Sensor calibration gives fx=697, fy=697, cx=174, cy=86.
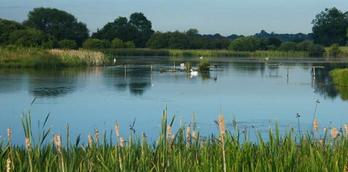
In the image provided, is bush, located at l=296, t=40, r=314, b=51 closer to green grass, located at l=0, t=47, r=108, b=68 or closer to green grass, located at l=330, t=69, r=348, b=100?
green grass, located at l=0, t=47, r=108, b=68

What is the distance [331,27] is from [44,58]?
244 ft

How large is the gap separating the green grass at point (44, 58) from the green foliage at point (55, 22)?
46.6 meters

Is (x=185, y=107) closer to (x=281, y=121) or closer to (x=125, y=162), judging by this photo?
(x=281, y=121)

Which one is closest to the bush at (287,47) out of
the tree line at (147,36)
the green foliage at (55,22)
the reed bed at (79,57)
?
the tree line at (147,36)

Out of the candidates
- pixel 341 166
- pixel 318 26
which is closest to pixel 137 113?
pixel 341 166

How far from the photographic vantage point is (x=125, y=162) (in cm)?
495

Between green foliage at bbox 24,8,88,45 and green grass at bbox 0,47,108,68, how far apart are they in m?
46.6

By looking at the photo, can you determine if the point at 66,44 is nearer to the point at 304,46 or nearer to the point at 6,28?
the point at 6,28

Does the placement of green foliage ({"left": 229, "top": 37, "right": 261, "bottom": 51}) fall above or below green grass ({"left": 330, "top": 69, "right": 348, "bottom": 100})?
above

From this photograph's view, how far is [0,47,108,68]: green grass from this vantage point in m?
46.6

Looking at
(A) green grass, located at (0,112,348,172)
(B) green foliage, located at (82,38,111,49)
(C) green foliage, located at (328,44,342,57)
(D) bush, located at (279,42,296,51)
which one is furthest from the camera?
Answer: (D) bush, located at (279,42,296,51)

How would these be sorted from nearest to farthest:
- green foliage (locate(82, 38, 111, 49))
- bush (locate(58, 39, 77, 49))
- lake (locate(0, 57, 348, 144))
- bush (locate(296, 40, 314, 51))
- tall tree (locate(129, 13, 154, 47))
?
lake (locate(0, 57, 348, 144)) → bush (locate(58, 39, 77, 49)) → green foliage (locate(82, 38, 111, 49)) → bush (locate(296, 40, 314, 51)) → tall tree (locate(129, 13, 154, 47))

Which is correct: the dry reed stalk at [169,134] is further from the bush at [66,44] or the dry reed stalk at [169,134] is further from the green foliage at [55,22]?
the green foliage at [55,22]

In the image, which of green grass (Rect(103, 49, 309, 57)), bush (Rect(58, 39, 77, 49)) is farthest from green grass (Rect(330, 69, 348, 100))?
green grass (Rect(103, 49, 309, 57))
